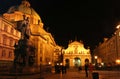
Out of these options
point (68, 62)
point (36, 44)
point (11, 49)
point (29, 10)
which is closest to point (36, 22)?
point (29, 10)

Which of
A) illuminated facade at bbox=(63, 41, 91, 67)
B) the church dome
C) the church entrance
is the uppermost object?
the church dome

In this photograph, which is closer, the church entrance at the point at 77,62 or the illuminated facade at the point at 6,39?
the illuminated facade at the point at 6,39

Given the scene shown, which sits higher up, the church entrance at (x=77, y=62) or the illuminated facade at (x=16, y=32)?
the illuminated facade at (x=16, y=32)

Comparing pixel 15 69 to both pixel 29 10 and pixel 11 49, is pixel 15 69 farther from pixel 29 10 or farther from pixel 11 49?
pixel 29 10

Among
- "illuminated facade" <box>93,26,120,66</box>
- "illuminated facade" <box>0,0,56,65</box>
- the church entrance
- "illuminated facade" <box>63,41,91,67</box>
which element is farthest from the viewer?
the church entrance

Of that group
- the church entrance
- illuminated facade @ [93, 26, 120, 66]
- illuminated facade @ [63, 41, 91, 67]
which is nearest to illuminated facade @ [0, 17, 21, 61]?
illuminated facade @ [93, 26, 120, 66]

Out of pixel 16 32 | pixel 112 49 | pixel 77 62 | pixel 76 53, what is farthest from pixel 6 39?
pixel 77 62

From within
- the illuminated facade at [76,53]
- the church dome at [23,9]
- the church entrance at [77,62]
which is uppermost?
the church dome at [23,9]

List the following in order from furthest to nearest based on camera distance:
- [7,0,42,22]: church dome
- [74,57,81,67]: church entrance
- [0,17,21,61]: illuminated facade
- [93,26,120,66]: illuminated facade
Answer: [74,57,81,67]: church entrance → [7,0,42,22]: church dome → [93,26,120,66]: illuminated facade → [0,17,21,61]: illuminated facade

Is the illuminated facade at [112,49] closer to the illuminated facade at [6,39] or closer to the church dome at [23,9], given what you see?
the church dome at [23,9]

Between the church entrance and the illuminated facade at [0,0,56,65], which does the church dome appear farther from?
the church entrance

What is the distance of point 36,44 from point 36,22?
1442 centimetres

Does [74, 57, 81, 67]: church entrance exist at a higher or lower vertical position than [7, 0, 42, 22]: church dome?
lower

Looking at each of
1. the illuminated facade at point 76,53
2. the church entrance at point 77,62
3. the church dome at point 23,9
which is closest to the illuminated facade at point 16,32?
the church dome at point 23,9
